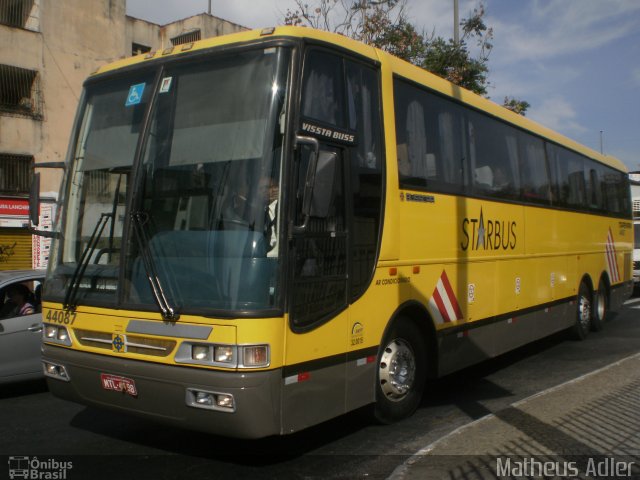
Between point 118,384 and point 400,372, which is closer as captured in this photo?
point 118,384

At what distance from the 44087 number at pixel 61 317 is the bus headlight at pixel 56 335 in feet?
0.17

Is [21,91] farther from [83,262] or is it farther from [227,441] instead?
[227,441]

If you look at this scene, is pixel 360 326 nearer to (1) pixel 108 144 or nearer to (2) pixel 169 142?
(2) pixel 169 142

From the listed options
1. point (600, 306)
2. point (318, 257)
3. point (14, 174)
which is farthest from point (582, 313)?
point (14, 174)

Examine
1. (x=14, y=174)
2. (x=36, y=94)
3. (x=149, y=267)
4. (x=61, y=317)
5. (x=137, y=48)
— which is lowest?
(x=61, y=317)

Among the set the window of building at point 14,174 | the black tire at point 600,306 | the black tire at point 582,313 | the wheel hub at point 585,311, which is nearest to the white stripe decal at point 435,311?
the black tire at point 582,313

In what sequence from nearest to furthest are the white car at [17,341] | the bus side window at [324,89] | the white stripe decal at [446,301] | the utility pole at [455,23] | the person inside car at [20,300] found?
the bus side window at [324,89]
the white stripe decal at [446,301]
the white car at [17,341]
the person inside car at [20,300]
the utility pole at [455,23]

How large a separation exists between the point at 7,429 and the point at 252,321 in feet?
11.1

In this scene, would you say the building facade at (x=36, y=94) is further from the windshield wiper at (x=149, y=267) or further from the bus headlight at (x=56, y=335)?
the windshield wiper at (x=149, y=267)

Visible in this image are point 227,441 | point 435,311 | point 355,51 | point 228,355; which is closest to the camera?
point 228,355

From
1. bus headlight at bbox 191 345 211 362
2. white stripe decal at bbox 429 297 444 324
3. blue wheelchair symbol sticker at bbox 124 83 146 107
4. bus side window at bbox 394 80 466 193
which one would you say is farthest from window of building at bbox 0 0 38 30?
bus headlight at bbox 191 345 211 362

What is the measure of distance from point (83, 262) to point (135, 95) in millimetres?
1444

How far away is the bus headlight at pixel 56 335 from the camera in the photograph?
521 cm

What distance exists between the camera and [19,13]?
20.8 metres
